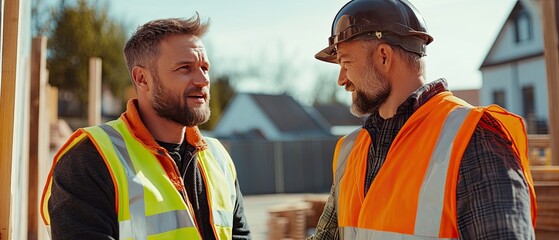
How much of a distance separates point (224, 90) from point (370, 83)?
45.2 metres

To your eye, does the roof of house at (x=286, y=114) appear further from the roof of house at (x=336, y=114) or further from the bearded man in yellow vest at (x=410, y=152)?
the bearded man in yellow vest at (x=410, y=152)

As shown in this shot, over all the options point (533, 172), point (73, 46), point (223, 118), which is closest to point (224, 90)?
point (223, 118)

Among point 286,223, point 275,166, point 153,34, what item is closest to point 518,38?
point 275,166

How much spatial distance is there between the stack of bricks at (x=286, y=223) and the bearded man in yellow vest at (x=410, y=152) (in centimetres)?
524

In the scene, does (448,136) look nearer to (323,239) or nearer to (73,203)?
(323,239)

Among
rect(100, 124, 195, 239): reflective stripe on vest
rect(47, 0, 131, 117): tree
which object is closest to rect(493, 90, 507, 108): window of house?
rect(47, 0, 131, 117): tree

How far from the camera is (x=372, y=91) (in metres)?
2.65

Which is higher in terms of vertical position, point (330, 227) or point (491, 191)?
Answer: point (491, 191)

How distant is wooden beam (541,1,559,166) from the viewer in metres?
4.11

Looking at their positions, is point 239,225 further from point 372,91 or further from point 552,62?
point 552,62

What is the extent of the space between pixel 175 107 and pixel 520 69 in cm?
2805

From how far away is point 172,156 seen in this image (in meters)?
2.86

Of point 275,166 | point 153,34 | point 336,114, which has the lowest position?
point 275,166

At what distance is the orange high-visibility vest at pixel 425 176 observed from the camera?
2.20 meters
